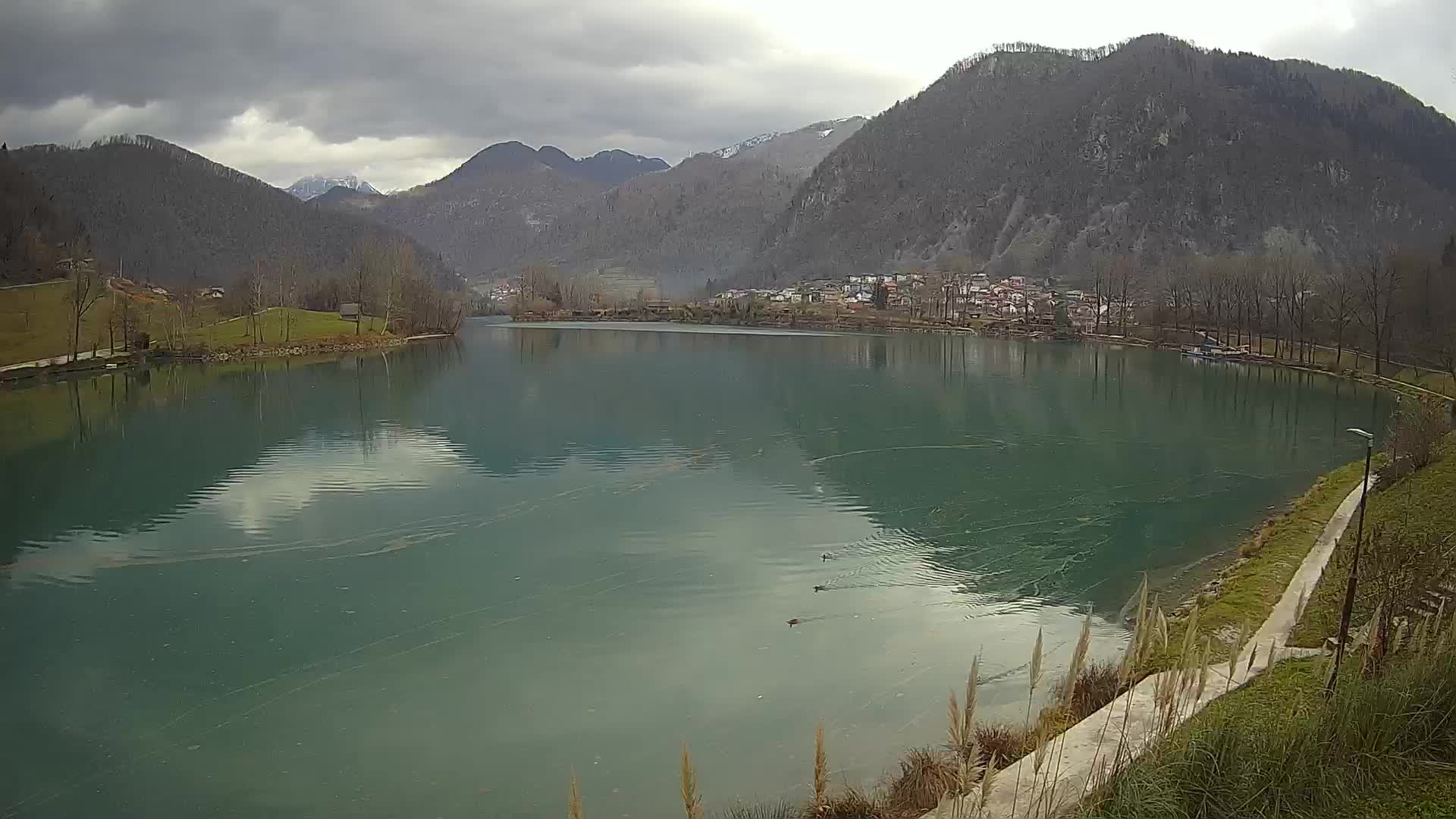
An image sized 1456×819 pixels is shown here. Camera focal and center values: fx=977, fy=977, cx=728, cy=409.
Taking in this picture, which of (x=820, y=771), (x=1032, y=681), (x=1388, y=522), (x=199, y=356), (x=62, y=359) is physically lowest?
(x=1388, y=522)

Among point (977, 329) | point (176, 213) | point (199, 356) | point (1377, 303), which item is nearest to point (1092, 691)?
point (1377, 303)

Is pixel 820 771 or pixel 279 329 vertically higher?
pixel 279 329


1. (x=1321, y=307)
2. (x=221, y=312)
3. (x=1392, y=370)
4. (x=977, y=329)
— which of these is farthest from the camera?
(x=977, y=329)

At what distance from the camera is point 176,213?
366 ft

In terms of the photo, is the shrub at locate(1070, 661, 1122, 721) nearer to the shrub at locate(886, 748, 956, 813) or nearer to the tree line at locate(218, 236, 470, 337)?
the shrub at locate(886, 748, 956, 813)

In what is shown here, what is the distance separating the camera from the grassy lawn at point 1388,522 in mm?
9000

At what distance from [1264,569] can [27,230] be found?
79.7m

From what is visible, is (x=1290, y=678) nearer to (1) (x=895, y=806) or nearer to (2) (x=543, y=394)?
(1) (x=895, y=806)

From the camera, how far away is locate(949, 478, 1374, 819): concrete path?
5914 mm

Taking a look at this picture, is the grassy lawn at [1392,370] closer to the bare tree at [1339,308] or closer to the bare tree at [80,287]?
the bare tree at [1339,308]

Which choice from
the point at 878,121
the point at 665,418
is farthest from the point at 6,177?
the point at 878,121

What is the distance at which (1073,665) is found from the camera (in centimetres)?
490

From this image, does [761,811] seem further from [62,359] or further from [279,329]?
[279,329]

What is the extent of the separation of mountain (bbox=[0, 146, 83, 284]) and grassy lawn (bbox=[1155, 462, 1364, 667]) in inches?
2698
